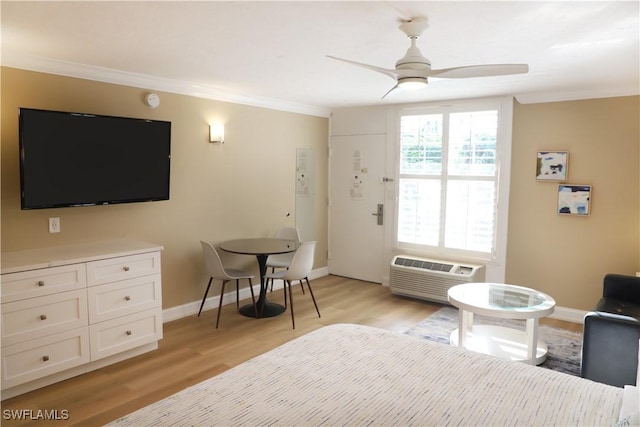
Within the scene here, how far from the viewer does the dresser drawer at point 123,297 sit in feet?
10.8

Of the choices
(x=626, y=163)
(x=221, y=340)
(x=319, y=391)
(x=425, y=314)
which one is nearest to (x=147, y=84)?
(x=221, y=340)

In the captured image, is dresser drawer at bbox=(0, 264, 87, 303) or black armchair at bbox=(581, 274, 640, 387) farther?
dresser drawer at bbox=(0, 264, 87, 303)

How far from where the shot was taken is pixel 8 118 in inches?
129

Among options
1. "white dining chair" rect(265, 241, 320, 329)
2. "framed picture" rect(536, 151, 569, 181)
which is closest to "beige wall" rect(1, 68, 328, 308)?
"white dining chair" rect(265, 241, 320, 329)

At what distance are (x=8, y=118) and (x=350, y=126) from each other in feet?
13.0

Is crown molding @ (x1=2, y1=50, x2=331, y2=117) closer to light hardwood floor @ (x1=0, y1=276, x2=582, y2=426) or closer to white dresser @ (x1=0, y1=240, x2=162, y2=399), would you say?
white dresser @ (x1=0, y1=240, x2=162, y2=399)

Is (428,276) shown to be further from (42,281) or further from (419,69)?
(42,281)

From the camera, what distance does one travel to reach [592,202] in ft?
14.5

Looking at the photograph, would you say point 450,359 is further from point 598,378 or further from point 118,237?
point 118,237

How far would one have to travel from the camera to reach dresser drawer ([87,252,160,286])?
3.29 m

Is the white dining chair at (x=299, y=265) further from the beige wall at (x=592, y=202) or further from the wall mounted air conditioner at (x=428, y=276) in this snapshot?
the beige wall at (x=592, y=202)

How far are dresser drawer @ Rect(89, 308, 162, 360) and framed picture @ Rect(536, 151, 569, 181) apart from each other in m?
4.06

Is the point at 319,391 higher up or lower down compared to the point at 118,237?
lower down

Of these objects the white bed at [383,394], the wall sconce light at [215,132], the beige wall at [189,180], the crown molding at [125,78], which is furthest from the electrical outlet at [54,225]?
the white bed at [383,394]
